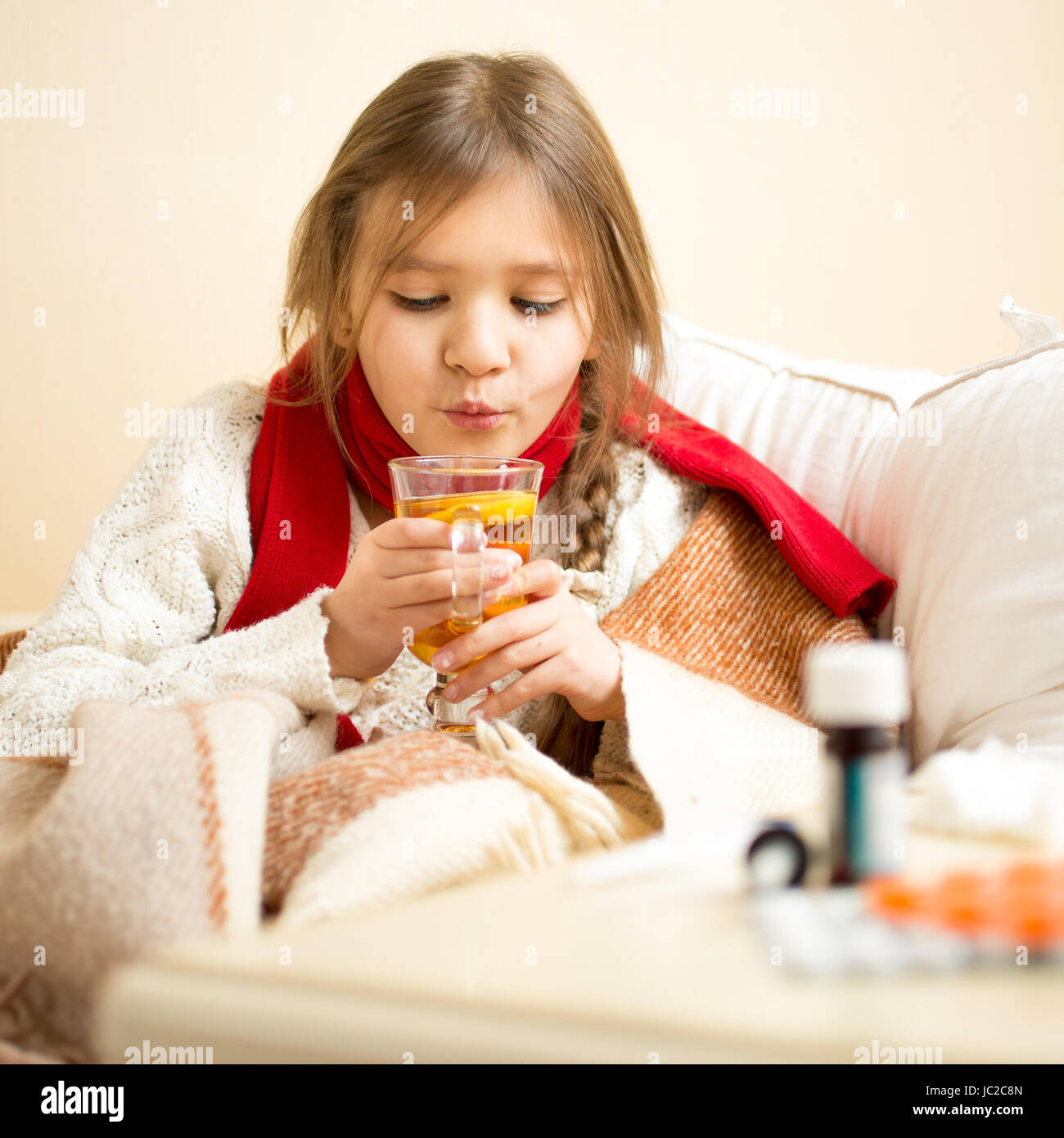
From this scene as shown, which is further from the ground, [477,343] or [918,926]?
[477,343]

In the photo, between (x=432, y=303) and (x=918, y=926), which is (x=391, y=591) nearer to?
(x=432, y=303)

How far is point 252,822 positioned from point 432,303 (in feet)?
1.96

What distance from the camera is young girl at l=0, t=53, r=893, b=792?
3.02ft

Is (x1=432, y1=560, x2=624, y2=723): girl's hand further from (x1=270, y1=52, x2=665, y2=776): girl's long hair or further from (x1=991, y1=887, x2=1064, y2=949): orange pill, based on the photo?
(x1=991, y1=887, x2=1064, y2=949): orange pill

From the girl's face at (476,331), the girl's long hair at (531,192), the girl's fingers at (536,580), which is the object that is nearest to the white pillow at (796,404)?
the girl's long hair at (531,192)

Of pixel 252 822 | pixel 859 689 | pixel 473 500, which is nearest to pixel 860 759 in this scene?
pixel 859 689

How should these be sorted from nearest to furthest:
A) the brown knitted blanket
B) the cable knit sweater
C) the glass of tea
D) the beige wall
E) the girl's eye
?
the brown knitted blanket
the glass of tea
the cable knit sweater
the girl's eye
the beige wall

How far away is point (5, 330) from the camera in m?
1.88

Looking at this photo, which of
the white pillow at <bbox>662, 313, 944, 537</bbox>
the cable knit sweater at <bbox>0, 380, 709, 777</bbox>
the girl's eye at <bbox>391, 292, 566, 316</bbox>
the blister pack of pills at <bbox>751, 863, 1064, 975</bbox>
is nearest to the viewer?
the blister pack of pills at <bbox>751, 863, 1064, 975</bbox>

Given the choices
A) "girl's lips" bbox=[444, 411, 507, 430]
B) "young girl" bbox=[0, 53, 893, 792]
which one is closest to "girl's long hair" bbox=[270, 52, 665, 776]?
"young girl" bbox=[0, 53, 893, 792]

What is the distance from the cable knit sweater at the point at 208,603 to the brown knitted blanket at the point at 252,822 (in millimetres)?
117

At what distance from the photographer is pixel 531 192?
41.0 inches

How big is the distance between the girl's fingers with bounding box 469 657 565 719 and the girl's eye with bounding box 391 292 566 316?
1.09ft

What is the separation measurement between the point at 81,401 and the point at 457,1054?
5.86 feet
